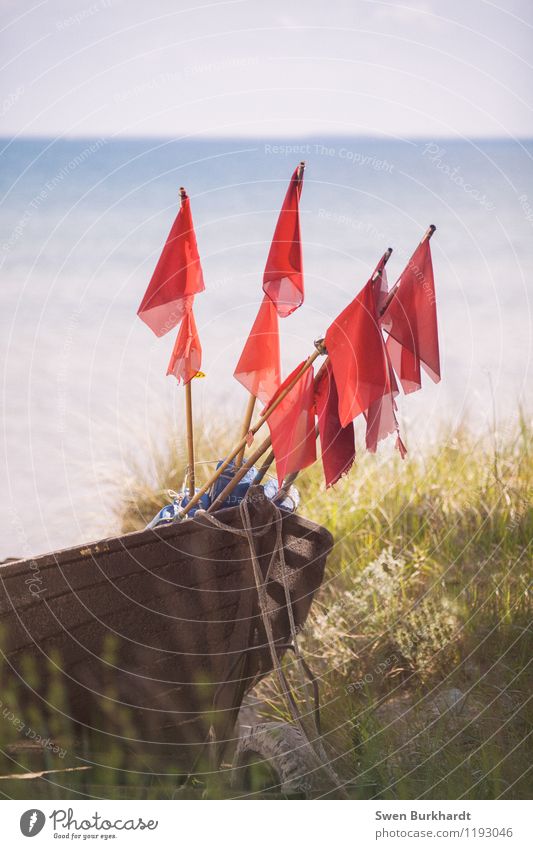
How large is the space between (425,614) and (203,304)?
4.36 feet

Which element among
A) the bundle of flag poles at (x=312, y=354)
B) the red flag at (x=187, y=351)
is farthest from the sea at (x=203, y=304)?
the bundle of flag poles at (x=312, y=354)

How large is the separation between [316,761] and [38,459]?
5.30ft

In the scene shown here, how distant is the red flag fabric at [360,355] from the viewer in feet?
6.20

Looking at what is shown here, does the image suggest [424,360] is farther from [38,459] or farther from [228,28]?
[38,459]

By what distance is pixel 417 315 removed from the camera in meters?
2.00

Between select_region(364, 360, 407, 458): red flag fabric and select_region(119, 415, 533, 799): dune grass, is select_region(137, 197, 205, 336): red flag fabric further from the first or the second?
select_region(119, 415, 533, 799): dune grass

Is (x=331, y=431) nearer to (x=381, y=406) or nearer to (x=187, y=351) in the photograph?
(x=381, y=406)

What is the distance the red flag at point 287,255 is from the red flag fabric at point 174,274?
198 mm

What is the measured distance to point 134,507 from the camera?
3453 millimetres

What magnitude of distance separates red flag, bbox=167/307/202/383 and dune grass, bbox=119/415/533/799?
2.94ft

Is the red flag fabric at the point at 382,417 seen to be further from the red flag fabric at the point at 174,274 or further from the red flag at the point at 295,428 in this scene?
the red flag fabric at the point at 174,274
